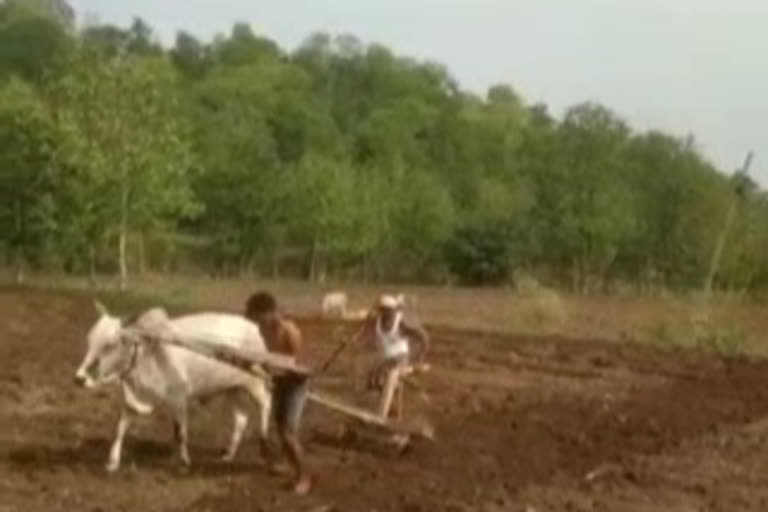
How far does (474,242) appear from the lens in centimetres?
7338

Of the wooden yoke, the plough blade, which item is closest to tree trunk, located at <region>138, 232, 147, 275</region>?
the plough blade

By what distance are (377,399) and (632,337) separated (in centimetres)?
1777

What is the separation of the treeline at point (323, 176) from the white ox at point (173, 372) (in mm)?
26263

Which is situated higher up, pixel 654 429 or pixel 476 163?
pixel 476 163

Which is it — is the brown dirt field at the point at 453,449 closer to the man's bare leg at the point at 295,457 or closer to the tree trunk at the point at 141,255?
the man's bare leg at the point at 295,457

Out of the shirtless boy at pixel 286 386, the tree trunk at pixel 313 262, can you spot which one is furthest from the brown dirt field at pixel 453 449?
the tree trunk at pixel 313 262

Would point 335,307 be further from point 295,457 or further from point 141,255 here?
point 141,255

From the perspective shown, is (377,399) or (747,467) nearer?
(747,467)

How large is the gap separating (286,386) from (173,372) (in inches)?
45.9

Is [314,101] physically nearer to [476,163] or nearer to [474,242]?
[476,163]

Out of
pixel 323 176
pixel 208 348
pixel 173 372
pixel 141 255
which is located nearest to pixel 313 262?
pixel 323 176

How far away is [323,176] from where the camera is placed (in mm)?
67312

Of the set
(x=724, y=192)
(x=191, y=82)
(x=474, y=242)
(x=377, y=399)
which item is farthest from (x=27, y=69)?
(x=377, y=399)

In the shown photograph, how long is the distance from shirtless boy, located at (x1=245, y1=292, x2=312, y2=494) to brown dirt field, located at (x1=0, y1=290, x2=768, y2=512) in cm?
27
